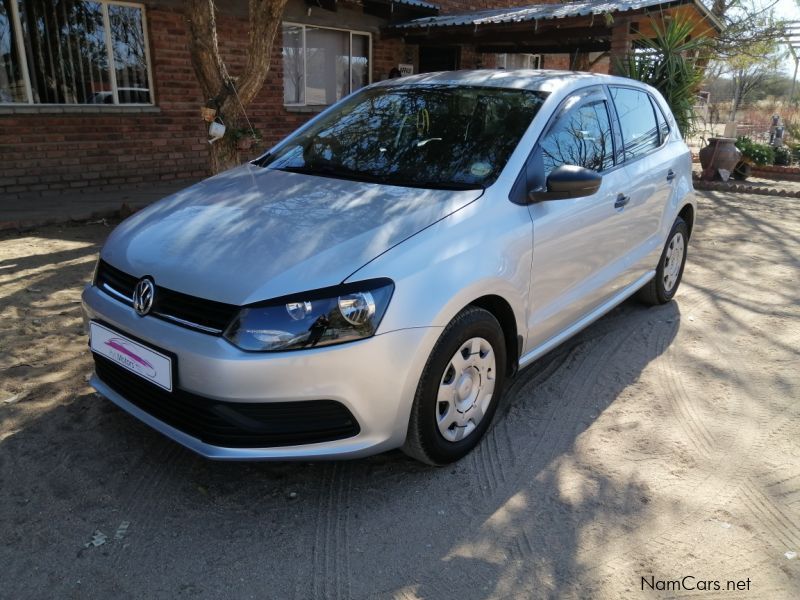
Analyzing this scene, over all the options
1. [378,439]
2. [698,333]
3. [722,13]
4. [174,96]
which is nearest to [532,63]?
[722,13]

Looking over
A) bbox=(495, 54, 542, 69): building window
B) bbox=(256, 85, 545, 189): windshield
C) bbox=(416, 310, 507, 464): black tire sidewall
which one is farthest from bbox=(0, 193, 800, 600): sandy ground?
bbox=(495, 54, 542, 69): building window

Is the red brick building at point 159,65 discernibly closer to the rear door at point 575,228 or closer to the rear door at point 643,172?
the rear door at point 643,172

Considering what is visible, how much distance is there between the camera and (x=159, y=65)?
898 centimetres

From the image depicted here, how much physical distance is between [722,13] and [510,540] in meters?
15.6

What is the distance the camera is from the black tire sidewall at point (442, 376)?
260 cm

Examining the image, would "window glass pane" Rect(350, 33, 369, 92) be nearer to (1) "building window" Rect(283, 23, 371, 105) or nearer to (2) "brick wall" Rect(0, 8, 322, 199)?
(1) "building window" Rect(283, 23, 371, 105)

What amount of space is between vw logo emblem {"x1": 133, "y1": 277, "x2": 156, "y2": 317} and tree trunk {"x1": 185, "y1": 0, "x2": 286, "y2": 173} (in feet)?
11.3

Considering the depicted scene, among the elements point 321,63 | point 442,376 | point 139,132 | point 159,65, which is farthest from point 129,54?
point 442,376

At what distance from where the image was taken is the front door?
44.1ft

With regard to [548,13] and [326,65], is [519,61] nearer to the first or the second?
[548,13]

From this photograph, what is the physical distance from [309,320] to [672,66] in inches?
371

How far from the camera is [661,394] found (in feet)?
12.1

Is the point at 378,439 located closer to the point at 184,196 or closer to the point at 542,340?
the point at 542,340

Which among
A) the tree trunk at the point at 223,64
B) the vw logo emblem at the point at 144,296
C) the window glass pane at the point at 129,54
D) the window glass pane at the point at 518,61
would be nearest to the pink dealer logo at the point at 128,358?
the vw logo emblem at the point at 144,296
